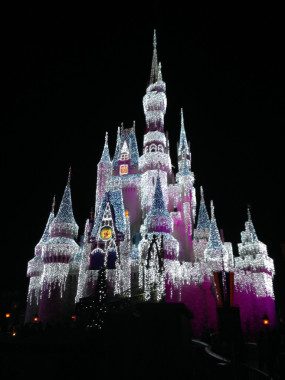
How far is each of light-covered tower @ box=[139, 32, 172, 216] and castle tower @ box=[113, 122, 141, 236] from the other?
3.30ft

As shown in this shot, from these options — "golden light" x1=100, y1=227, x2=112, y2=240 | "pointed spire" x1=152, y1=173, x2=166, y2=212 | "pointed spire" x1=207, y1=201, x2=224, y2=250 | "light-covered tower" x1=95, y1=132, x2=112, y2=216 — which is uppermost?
"light-covered tower" x1=95, y1=132, x2=112, y2=216

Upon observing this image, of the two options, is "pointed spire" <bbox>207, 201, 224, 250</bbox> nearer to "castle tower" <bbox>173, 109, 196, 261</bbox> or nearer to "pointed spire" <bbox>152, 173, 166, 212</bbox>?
"castle tower" <bbox>173, 109, 196, 261</bbox>

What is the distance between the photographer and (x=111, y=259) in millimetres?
28500

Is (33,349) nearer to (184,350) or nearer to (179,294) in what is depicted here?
(184,350)

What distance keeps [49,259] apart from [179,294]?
11.4 metres

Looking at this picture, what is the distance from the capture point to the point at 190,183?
36.2 metres

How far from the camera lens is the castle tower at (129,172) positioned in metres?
33.8

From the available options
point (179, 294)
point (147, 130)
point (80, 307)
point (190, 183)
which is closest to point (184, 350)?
point (80, 307)

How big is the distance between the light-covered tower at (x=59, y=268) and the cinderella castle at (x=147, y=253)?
78mm

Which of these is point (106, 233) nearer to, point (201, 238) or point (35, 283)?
point (201, 238)

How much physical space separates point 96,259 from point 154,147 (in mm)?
13132

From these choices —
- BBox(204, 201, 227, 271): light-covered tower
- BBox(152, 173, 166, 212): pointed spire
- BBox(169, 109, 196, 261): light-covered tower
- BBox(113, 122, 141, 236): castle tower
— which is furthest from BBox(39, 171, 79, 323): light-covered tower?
BBox(204, 201, 227, 271): light-covered tower

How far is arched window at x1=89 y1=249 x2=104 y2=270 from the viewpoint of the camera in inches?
1122

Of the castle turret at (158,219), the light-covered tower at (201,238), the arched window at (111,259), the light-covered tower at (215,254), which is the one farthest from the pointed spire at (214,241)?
the arched window at (111,259)
